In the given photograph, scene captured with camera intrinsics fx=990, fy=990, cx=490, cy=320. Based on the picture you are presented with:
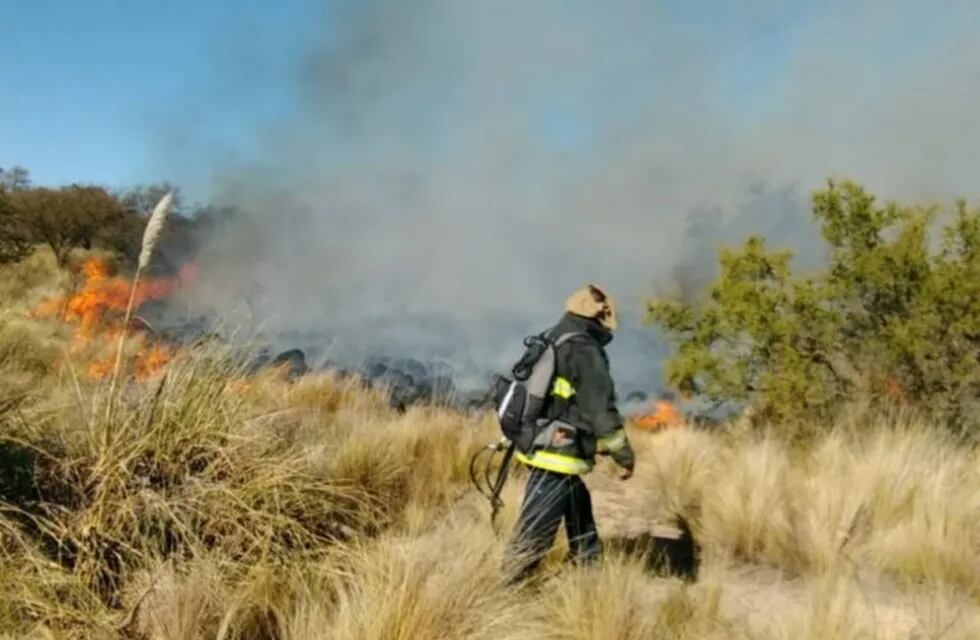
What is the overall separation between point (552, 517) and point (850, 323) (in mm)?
5808

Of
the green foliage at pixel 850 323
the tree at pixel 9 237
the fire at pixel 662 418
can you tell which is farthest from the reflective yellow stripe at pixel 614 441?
the tree at pixel 9 237

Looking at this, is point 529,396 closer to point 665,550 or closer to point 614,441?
point 614,441

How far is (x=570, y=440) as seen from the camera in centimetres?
519

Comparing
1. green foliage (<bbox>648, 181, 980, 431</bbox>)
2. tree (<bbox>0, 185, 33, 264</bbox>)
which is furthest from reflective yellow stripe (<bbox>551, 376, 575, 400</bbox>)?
tree (<bbox>0, 185, 33, 264</bbox>)

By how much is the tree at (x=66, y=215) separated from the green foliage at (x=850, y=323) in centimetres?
2160

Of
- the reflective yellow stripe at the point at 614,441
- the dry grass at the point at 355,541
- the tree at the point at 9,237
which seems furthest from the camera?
the tree at the point at 9,237

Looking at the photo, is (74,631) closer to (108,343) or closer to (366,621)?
(366,621)

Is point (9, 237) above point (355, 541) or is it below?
above

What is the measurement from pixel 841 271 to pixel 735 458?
255cm

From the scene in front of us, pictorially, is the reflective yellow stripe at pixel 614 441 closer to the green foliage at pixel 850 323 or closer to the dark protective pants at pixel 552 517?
the dark protective pants at pixel 552 517

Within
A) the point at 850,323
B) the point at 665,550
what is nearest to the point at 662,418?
A: the point at 850,323

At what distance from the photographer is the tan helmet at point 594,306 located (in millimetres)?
5395

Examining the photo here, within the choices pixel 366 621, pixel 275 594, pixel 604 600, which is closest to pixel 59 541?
pixel 275 594

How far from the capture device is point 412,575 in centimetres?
394
